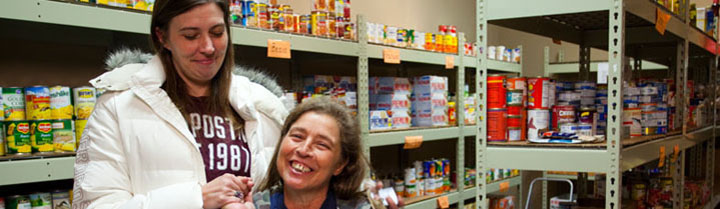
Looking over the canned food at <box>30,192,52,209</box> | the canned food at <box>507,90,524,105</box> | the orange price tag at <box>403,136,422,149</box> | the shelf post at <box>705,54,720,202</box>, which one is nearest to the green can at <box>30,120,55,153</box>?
the canned food at <box>30,192,52,209</box>

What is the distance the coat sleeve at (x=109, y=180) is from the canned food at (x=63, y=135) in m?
0.63

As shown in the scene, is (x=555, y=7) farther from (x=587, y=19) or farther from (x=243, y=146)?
(x=243, y=146)

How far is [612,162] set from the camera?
→ 190cm

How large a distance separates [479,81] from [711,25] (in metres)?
2.60

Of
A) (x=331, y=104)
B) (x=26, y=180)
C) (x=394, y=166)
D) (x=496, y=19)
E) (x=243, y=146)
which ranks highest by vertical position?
(x=496, y=19)

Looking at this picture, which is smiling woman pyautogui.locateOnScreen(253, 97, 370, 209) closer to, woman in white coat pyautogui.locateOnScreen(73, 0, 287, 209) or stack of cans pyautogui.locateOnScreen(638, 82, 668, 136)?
woman in white coat pyautogui.locateOnScreen(73, 0, 287, 209)

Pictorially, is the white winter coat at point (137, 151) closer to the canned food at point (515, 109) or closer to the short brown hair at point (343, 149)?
the short brown hair at point (343, 149)

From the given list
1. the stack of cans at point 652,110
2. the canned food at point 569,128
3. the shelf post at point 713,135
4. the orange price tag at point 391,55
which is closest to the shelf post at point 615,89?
the canned food at point 569,128

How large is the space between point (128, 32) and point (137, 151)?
823mm

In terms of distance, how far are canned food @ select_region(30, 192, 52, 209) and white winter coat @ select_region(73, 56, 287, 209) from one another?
71 centimetres

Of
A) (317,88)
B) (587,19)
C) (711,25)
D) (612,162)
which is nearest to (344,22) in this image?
(317,88)

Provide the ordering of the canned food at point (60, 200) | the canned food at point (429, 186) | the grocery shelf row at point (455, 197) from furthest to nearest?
the canned food at point (429, 186)
the grocery shelf row at point (455, 197)
the canned food at point (60, 200)

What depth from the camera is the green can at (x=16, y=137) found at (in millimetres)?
1772

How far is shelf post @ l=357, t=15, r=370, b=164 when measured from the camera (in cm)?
299
